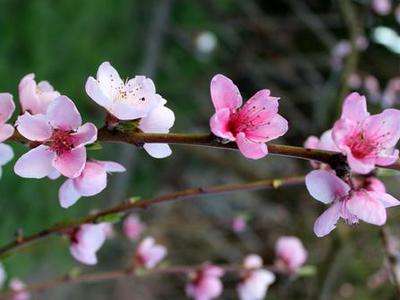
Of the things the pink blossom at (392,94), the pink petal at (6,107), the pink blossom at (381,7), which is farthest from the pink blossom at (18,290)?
the pink blossom at (381,7)

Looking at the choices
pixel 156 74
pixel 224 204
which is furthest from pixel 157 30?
pixel 224 204

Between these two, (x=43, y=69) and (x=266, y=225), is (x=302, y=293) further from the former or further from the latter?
(x=43, y=69)

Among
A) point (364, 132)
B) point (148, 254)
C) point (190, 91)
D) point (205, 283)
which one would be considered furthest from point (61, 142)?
point (190, 91)

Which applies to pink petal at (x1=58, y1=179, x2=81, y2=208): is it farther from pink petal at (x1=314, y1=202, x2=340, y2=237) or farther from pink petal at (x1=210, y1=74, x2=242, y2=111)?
pink petal at (x1=314, y1=202, x2=340, y2=237)

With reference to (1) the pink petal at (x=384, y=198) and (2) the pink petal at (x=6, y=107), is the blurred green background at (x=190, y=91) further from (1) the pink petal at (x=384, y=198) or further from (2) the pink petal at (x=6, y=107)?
(1) the pink petal at (x=384, y=198)

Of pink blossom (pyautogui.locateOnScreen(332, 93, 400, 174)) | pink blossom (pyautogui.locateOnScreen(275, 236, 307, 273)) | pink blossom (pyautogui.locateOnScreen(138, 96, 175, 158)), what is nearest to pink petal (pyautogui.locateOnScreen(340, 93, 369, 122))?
pink blossom (pyautogui.locateOnScreen(332, 93, 400, 174))

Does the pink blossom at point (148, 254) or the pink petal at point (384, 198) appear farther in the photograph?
the pink blossom at point (148, 254)

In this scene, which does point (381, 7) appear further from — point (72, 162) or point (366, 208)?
point (72, 162)
